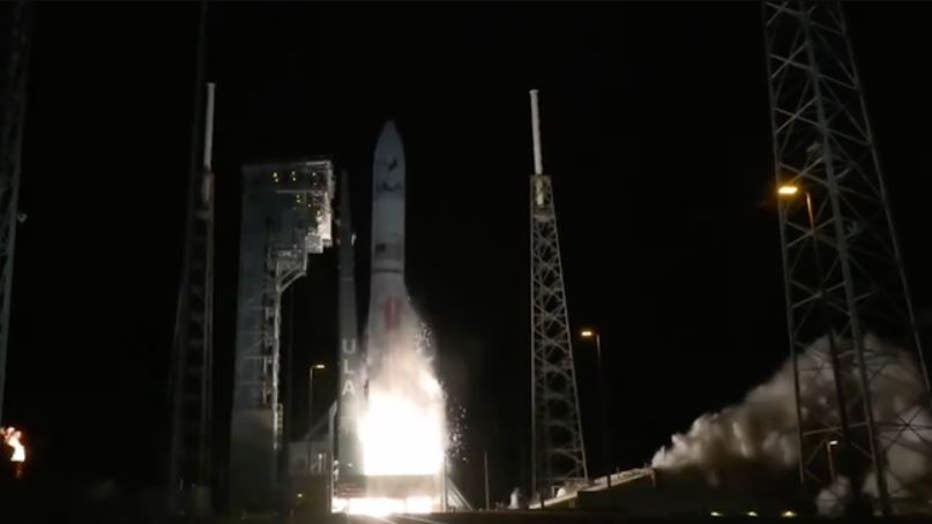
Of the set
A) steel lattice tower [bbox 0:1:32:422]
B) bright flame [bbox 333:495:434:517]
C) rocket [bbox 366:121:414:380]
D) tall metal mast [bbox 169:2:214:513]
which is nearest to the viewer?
steel lattice tower [bbox 0:1:32:422]

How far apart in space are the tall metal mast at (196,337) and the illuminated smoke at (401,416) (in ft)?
53.1

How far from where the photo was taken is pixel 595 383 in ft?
308

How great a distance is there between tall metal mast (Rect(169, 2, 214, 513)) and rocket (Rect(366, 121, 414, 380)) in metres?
14.6

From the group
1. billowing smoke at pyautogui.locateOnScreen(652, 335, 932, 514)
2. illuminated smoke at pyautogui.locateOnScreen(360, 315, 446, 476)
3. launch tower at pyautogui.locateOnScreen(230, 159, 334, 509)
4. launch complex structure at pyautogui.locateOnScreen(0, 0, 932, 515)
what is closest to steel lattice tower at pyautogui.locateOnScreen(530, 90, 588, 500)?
launch complex structure at pyautogui.locateOnScreen(0, 0, 932, 515)

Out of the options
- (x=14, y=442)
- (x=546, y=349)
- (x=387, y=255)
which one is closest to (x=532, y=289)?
(x=546, y=349)

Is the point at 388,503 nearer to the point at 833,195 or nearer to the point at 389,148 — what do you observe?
the point at 389,148

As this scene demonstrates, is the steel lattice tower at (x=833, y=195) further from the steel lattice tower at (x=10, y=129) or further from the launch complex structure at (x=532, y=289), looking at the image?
the steel lattice tower at (x=10, y=129)

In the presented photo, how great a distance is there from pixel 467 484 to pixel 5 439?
229 feet

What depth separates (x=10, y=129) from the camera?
29.6 m

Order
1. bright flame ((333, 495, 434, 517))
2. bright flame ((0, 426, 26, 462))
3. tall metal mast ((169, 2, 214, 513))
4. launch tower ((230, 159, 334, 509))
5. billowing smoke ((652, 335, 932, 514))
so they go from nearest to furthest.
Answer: bright flame ((0, 426, 26, 462))
billowing smoke ((652, 335, 932, 514))
tall metal mast ((169, 2, 214, 513))
launch tower ((230, 159, 334, 509))
bright flame ((333, 495, 434, 517))

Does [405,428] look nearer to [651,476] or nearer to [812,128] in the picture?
[651,476]

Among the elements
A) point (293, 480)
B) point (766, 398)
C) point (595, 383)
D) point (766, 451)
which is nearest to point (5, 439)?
point (293, 480)

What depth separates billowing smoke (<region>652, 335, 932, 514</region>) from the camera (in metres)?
36.5

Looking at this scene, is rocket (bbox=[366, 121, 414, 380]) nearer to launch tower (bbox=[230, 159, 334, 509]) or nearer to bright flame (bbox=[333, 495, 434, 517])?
launch tower (bbox=[230, 159, 334, 509])
